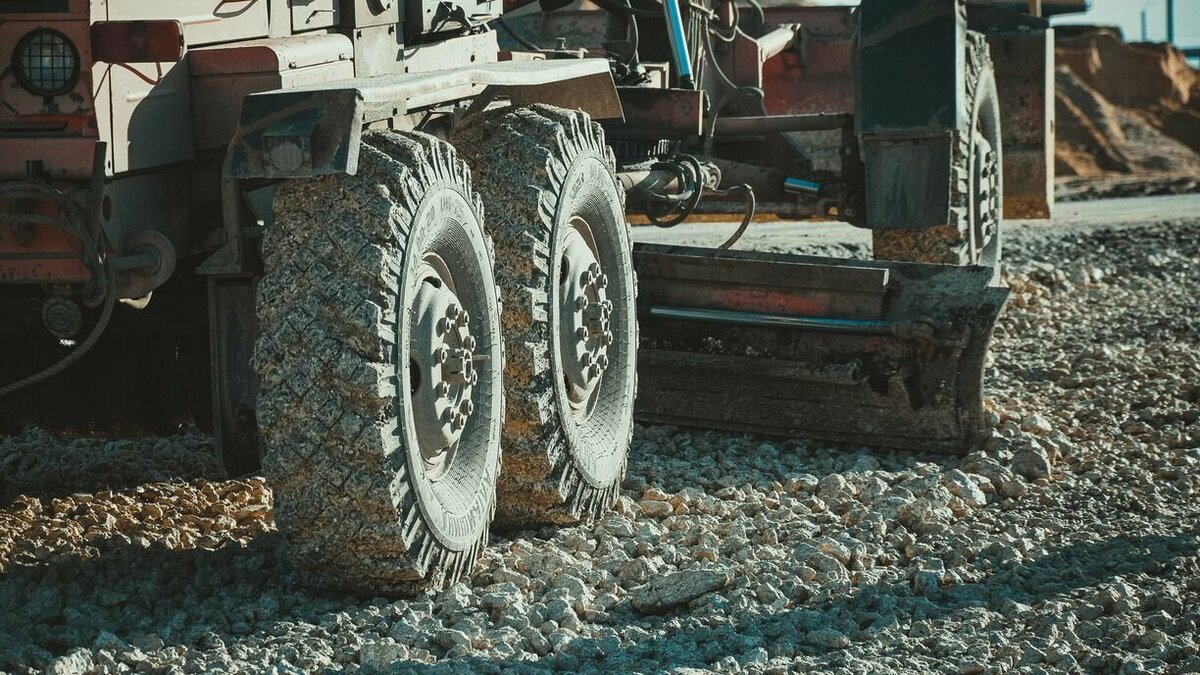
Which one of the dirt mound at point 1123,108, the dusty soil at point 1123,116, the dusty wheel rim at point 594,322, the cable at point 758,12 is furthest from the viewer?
the dirt mound at point 1123,108

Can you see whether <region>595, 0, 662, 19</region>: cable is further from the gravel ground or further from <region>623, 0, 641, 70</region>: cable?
the gravel ground

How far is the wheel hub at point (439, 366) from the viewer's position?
4781 millimetres

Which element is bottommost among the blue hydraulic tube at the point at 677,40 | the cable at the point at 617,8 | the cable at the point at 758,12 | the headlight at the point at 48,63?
the headlight at the point at 48,63

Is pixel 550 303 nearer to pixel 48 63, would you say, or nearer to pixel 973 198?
pixel 48 63

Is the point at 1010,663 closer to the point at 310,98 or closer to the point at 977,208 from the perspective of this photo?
the point at 310,98

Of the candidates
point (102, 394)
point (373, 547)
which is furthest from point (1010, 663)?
point (102, 394)

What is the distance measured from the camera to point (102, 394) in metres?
5.99

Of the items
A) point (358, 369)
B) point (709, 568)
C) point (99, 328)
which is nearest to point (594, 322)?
point (709, 568)

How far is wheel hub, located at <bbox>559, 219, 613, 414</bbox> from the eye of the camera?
5.83m

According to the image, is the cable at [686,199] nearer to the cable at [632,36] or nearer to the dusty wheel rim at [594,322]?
the cable at [632,36]

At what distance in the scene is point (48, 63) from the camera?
14.5 ft

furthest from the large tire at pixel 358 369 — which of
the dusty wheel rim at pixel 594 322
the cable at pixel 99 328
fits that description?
the dusty wheel rim at pixel 594 322

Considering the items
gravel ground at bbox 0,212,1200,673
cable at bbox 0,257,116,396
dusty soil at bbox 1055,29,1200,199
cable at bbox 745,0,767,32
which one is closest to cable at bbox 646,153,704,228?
gravel ground at bbox 0,212,1200,673

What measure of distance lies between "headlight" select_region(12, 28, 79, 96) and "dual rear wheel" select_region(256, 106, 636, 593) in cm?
58
